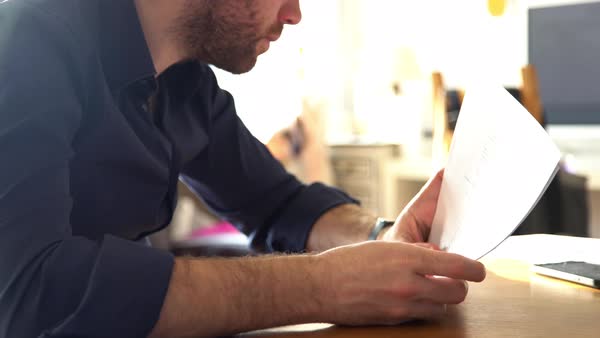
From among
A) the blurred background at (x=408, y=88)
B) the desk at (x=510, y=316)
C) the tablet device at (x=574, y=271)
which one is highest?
the desk at (x=510, y=316)

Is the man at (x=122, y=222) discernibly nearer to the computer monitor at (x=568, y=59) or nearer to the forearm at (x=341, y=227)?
the forearm at (x=341, y=227)

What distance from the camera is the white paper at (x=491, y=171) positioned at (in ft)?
2.25

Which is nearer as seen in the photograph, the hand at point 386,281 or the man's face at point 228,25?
the hand at point 386,281

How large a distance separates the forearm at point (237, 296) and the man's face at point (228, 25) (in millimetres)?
498

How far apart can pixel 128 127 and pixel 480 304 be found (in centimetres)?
46

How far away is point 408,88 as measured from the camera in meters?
4.98

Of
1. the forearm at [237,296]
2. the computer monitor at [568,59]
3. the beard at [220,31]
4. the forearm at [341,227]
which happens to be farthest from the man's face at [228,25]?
the computer monitor at [568,59]

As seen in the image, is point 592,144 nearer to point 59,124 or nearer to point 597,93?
point 597,93

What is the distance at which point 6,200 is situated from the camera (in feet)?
2.19

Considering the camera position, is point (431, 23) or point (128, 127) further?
point (431, 23)

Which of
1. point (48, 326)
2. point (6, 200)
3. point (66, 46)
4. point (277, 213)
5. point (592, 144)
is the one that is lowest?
point (592, 144)

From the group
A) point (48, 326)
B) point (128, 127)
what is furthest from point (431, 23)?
point (48, 326)

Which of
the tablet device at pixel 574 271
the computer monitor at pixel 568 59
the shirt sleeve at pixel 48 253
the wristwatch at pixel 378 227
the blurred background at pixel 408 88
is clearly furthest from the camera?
the computer monitor at pixel 568 59

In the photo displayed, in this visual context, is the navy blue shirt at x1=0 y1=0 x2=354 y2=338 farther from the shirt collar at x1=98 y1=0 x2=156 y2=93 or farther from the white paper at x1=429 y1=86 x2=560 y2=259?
the white paper at x1=429 y1=86 x2=560 y2=259
